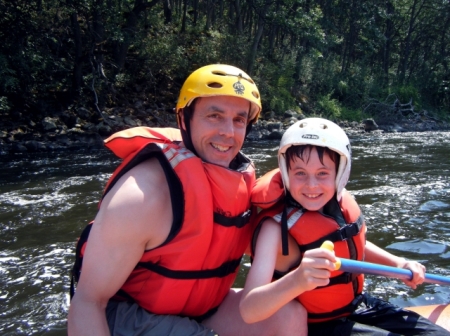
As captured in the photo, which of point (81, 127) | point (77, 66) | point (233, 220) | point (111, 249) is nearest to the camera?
point (111, 249)

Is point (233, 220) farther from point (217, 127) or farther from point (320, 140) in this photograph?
point (320, 140)

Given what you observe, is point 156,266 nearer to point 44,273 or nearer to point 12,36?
point 44,273

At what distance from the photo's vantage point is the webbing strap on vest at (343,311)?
2268mm

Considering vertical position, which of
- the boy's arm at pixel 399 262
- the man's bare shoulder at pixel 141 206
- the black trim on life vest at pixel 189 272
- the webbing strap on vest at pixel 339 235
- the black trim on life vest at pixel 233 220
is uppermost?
the man's bare shoulder at pixel 141 206

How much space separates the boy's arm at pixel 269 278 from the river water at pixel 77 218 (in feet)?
6.29

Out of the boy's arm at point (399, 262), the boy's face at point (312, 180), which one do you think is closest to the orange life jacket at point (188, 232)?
the boy's face at point (312, 180)

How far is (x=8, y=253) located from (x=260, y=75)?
54.7 ft

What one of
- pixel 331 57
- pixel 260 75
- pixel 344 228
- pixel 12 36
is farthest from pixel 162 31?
pixel 344 228

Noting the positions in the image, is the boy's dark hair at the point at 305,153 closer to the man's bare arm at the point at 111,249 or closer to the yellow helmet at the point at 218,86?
the yellow helmet at the point at 218,86

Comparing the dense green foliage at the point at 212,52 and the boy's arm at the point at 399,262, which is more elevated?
the dense green foliage at the point at 212,52

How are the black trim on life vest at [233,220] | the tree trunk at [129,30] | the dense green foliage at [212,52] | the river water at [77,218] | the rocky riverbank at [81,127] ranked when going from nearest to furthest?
1. the black trim on life vest at [233,220]
2. the river water at [77,218]
3. the rocky riverbank at [81,127]
4. the dense green foliage at [212,52]
5. the tree trunk at [129,30]

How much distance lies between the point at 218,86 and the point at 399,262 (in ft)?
4.43

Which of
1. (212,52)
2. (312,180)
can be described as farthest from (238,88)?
(212,52)

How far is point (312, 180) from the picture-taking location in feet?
7.09
